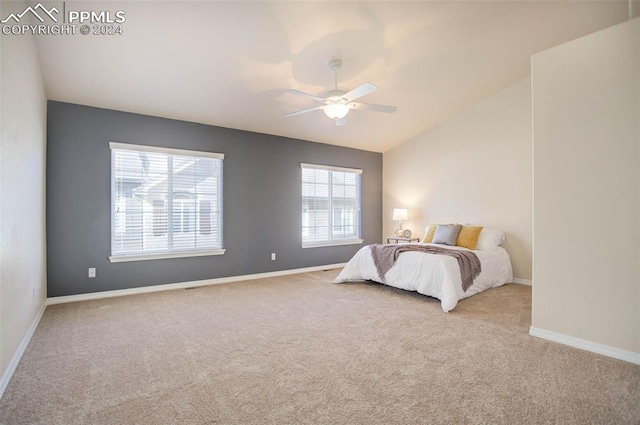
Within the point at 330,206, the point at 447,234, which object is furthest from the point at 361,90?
the point at 330,206

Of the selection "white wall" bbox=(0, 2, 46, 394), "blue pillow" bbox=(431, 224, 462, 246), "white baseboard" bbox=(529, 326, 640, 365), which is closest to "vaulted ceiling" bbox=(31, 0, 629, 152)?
"white wall" bbox=(0, 2, 46, 394)

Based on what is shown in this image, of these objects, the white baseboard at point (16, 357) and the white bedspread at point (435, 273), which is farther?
the white bedspread at point (435, 273)

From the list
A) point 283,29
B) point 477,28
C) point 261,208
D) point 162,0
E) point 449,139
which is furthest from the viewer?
point 449,139

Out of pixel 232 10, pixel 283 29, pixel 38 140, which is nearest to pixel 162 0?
pixel 232 10

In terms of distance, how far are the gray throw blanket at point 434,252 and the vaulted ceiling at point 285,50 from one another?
2320 mm

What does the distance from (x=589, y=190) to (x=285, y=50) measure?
3215 millimetres

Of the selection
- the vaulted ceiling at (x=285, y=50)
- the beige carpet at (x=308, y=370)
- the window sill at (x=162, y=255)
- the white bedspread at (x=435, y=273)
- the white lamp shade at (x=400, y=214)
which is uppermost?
the vaulted ceiling at (x=285, y=50)

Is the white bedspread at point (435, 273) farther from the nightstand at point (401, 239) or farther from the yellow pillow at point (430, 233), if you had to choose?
the nightstand at point (401, 239)

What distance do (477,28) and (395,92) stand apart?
1.40m

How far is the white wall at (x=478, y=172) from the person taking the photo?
5.22 meters

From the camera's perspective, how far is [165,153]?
477 cm

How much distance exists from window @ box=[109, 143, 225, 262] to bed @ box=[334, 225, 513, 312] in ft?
7.62

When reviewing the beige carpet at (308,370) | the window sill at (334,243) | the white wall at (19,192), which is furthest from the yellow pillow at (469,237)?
the white wall at (19,192)

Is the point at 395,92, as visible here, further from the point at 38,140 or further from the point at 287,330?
the point at 38,140
